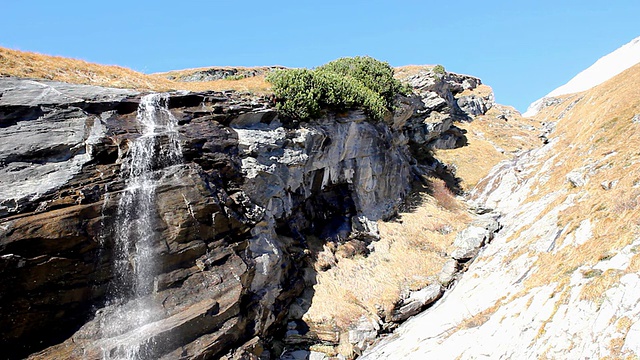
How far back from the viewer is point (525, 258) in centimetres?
1870

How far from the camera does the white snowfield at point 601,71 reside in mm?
106188

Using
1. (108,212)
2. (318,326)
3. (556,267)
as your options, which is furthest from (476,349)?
(108,212)

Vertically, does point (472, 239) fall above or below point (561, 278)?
below

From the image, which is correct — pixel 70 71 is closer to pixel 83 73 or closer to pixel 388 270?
pixel 83 73

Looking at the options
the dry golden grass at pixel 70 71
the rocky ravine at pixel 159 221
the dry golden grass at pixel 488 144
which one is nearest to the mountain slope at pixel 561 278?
the rocky ravine at pixel 159 221

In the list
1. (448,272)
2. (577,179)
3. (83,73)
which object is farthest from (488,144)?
(83,73)

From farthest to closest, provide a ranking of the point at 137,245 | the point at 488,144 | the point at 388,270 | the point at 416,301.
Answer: the point at 488,144 → the point at 388,270 → the point at 416,301 → the point at 137,245

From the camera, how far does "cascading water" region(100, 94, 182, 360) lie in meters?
14.4

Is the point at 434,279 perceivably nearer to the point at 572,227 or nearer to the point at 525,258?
the point at 525,258

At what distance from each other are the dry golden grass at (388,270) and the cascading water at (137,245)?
28.2 feet

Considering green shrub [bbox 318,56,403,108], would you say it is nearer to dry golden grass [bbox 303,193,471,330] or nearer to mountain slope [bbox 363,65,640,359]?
dry golden grass [bbox 303,193,471,330]

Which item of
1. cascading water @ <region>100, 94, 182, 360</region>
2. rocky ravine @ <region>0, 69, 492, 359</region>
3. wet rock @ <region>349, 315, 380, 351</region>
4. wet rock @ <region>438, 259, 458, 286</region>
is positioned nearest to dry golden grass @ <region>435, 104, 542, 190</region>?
wet rock @ <region>438, 259, 458, 286</region>

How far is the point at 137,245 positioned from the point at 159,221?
4.36ft

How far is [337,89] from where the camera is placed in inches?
1084
